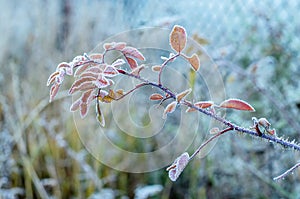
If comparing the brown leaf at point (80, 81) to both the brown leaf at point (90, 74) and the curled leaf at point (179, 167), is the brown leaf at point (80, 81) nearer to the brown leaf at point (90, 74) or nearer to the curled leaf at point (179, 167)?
the brown leaf at point (90, 74)

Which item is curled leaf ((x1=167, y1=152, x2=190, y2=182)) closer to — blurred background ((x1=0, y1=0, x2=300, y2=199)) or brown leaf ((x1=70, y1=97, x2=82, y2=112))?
brown leaf ((x1=70, y1=97, x2=82, y2=112))

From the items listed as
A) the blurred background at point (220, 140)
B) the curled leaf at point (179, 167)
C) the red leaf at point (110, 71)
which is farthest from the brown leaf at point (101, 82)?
the blurred background at point (220, 140)

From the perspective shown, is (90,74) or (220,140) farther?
(220,140)

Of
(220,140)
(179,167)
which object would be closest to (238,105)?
(179,167)

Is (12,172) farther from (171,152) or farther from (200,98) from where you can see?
(200,98)

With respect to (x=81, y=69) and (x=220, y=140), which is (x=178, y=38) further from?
(x=220, y=140)

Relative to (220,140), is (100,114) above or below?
above

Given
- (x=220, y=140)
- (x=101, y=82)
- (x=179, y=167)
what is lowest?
(x=220, y=140)
